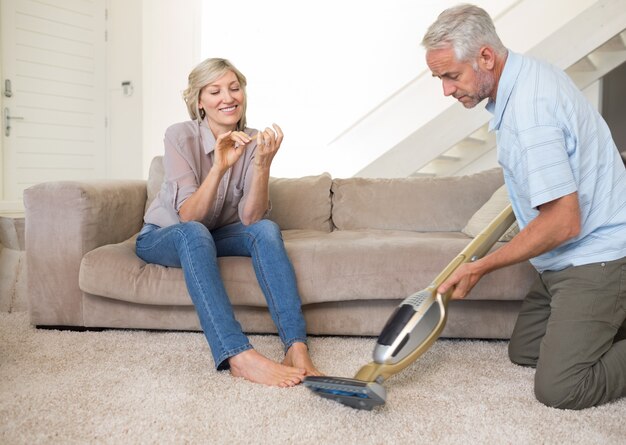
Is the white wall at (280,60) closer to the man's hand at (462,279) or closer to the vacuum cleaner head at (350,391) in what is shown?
the man's hand at (462,279)

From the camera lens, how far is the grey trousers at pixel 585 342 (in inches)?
60.7

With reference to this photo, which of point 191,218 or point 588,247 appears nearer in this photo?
point 588,247

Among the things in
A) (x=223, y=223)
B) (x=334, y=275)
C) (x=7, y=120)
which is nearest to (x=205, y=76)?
(x=223, y=223)

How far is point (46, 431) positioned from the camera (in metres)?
1.40

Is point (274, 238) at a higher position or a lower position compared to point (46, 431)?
higher

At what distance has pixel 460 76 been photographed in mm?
1575

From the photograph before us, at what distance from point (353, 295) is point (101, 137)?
449 centimetres

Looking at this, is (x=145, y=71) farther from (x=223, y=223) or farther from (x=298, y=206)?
(x=223, y=223)

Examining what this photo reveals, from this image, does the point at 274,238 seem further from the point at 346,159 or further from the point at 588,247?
the point at 346,159

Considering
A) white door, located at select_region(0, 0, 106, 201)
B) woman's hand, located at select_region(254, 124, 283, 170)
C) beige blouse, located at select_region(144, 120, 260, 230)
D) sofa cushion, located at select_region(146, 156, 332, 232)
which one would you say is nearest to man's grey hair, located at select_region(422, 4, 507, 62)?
woman's hand, located at select_region(254, 124, 283, 170)

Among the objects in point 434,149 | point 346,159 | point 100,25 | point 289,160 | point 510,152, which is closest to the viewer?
point 510,152

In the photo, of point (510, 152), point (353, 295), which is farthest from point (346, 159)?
point (510, 152)

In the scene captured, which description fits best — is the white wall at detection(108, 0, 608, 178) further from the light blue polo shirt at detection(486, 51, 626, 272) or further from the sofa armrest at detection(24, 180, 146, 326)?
the light blue polo shirt at detection(486, 51, 626, 272)

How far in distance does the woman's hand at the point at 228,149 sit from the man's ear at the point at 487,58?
0.76 m
